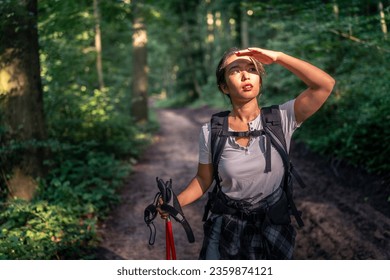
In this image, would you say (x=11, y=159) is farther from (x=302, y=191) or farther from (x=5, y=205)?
(x=302, y=191)

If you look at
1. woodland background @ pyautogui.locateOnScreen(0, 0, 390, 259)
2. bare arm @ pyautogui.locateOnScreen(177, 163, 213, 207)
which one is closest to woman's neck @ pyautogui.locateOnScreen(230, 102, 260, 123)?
bare arm @ pyautogui.locateOnScreen(177, 163, 213, 207)

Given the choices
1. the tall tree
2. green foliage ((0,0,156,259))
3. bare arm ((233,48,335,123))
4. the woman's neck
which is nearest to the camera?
bare arm ((233,48,335,123))

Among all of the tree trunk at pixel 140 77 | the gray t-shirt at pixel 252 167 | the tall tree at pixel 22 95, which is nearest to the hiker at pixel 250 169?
the gray t-shirt at pixel 252 167

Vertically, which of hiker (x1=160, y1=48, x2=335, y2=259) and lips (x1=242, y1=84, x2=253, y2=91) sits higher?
lips (x1=242, y1=84, x2=253, y2=91)

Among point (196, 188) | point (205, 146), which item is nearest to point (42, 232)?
point (196, 188)

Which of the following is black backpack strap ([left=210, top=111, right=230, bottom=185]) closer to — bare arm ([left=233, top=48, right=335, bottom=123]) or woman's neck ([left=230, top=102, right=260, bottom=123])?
woman's neck ([left=230, top=102, right=260, bottom=123])

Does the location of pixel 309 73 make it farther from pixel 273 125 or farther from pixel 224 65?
pixel 224 65

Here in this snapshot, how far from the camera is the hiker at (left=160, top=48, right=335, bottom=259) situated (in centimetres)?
260

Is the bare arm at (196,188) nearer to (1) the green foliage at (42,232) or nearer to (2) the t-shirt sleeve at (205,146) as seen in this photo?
(2) the t-shirt sleeve at (205,146)

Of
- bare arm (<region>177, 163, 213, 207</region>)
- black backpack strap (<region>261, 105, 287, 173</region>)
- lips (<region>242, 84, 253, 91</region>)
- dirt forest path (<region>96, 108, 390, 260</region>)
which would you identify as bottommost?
dirt forest path (<region>96, 108, 390, 260</region>)

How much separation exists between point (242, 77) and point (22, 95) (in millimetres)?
5181

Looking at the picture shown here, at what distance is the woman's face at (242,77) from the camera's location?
8.59 feet

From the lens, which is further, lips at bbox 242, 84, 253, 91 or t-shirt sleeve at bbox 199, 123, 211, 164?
t-shirt sleeve at bbox 199, 123, 211, 164

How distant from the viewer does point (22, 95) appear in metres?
6.67
